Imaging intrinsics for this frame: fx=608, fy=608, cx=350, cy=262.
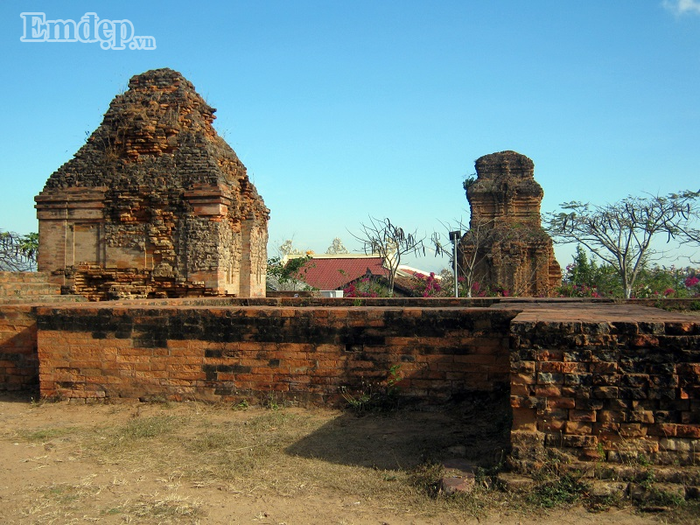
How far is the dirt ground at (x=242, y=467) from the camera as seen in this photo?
10.7 ft

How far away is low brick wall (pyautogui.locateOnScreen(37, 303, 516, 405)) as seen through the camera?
5.04m

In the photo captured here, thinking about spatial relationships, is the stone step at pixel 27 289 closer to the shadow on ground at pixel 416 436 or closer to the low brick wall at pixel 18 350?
the low brick wall at pixel 18 350

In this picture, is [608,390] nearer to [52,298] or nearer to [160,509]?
[160,509]

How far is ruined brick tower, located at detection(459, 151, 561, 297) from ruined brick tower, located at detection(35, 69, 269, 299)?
9.29 meters

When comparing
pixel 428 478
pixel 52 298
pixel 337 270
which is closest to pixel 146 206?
pixel 52 298

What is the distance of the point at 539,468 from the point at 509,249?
15690mm

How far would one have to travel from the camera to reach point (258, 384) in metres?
5.41

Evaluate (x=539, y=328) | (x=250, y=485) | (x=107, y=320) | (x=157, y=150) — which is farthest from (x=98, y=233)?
(x=539, y=328)

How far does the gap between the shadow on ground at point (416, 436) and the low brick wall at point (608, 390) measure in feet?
1.39

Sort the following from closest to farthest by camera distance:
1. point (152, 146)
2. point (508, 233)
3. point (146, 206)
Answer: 1. point (146, 206)
2. point (152, 146)
3. point (508, 233)

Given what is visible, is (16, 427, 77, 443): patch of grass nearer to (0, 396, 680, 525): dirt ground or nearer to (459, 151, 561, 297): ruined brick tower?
(0, 396, 680, 525): dirt ground

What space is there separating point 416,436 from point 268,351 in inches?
62.8

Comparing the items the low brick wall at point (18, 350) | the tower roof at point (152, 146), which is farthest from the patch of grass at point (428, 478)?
the tower roof at point (152, 146)

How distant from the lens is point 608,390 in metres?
3.44
